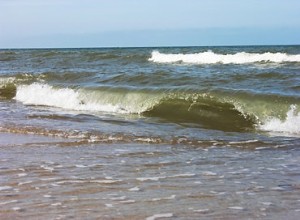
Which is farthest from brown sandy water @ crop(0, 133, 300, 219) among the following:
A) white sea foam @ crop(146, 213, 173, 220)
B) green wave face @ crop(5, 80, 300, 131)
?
green wave face @ crop(5, 80, 300, 131)

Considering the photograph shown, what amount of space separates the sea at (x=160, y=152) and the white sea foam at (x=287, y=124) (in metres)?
0.02

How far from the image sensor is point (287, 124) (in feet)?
29.7

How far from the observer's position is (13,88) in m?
17.0

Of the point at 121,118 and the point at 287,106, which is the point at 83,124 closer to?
the point at 121,118

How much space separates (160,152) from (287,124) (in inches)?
134

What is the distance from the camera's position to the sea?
4.10m

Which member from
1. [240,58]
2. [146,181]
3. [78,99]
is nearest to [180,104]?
[78,99]

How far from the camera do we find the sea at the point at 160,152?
4.10 m

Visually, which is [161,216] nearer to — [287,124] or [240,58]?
[287,124]

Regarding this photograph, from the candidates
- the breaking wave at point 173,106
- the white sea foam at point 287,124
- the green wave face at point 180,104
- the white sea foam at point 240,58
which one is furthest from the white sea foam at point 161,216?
the white sea foam at point 240,58

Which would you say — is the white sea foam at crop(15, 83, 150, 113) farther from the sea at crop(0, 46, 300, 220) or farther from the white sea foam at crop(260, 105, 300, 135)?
the white sea foam at crop(260, 105, 300, 135)

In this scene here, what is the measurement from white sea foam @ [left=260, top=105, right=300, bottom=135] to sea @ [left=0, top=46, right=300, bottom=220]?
0.02 metres

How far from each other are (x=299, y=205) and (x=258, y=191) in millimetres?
534

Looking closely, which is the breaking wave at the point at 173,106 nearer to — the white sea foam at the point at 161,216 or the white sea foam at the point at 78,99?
the white sea foam at the point at 78,99
